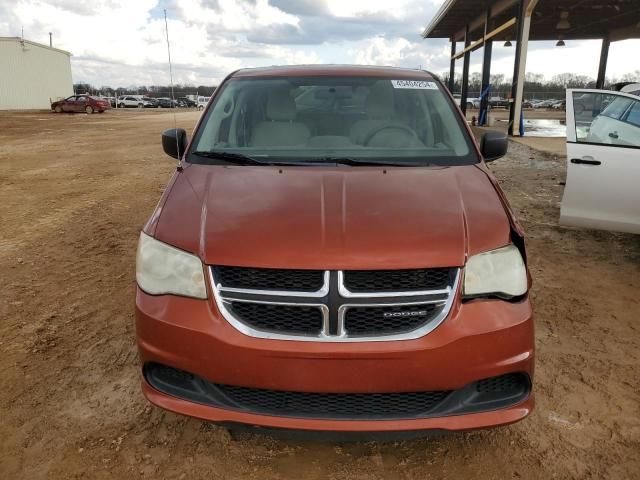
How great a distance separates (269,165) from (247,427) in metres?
1.38

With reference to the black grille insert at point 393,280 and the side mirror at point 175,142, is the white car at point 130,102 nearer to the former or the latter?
the side mirror at point 175,142

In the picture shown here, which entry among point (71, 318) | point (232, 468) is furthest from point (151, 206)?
point (232, 468)

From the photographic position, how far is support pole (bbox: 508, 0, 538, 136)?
605 inches

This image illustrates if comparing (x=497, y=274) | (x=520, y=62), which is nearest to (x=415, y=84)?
(x=497, y=274)

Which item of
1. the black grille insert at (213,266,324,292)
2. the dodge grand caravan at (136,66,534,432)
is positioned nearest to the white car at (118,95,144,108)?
the dodge grand caravan at (136,66,534,432)

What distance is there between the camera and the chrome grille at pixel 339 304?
6.86 ft

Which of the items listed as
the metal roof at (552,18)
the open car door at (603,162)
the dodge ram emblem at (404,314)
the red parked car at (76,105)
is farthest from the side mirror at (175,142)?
the red parked car at (76,105)

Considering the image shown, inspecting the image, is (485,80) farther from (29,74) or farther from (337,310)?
(29,74)

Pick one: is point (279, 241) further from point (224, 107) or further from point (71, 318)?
point (71, 318)

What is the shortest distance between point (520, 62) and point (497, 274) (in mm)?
15499

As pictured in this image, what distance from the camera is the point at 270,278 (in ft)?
7.03

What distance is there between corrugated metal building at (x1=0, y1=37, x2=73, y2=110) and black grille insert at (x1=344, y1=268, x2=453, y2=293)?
48286mm

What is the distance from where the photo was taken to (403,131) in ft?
11.1

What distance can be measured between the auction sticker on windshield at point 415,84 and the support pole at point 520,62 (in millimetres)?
13506
